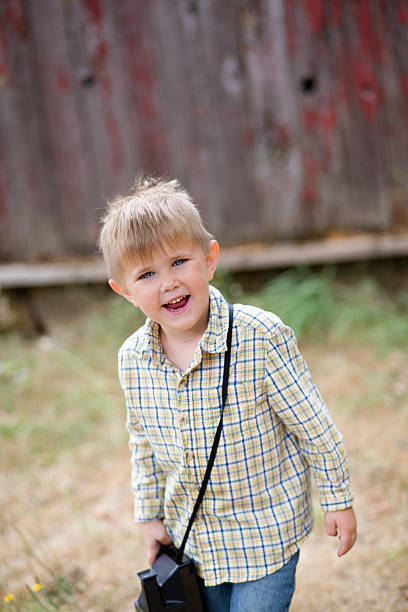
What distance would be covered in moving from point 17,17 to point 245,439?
142 inches

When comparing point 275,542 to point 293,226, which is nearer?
point 275,542

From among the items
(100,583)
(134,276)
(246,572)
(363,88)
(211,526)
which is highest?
(363,88)

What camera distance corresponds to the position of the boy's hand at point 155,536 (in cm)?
176

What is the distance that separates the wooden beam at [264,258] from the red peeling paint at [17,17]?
4.99 feet

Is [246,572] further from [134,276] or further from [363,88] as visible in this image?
[363,88]

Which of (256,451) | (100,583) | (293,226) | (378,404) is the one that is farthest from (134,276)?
(293,226)

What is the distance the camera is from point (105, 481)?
2.97 m

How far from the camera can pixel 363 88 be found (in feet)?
11.7

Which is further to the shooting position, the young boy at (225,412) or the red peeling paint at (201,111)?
the red peeling paint at (201,111)

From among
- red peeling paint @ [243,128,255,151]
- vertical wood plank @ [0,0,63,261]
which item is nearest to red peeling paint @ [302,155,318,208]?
red peeling paint @ [243,128,255,151]

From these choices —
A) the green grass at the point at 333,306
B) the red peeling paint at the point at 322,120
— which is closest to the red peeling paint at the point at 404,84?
the red peeling paint at the point at 322,120

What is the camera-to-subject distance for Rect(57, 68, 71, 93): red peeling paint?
412 cm

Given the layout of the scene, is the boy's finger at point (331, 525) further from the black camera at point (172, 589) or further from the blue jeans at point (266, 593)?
the black camera at point (172, 589)

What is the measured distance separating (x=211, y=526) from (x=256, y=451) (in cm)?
23
